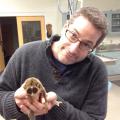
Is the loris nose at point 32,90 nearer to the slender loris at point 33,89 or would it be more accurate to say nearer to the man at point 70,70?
the slender loris at point 33,89

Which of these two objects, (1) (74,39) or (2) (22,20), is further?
(2) (22,20)

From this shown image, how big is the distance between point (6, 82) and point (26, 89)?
0.29 meters

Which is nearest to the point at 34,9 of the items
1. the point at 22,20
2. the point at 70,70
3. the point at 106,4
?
the point at 22,20

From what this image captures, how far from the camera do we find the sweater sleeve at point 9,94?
0.69m

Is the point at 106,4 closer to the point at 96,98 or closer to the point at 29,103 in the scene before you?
the point at 96,98

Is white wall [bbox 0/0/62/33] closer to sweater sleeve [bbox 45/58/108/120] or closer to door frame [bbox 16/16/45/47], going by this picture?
door frame [bbox 16/16/45/47]

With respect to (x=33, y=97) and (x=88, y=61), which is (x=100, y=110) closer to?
(x=88, y=61)

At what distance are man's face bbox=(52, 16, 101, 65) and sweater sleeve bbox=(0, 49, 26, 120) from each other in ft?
0.60

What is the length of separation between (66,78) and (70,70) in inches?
1.3

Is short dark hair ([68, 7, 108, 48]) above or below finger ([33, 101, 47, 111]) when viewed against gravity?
above

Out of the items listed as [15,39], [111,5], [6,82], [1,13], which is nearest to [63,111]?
[6,82]

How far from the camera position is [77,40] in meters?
0.76

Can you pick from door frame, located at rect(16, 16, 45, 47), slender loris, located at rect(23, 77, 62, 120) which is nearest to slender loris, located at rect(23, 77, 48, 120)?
slender loris, located at rect(23, 77, 62, 120)

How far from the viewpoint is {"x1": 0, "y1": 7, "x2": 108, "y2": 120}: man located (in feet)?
2.45
